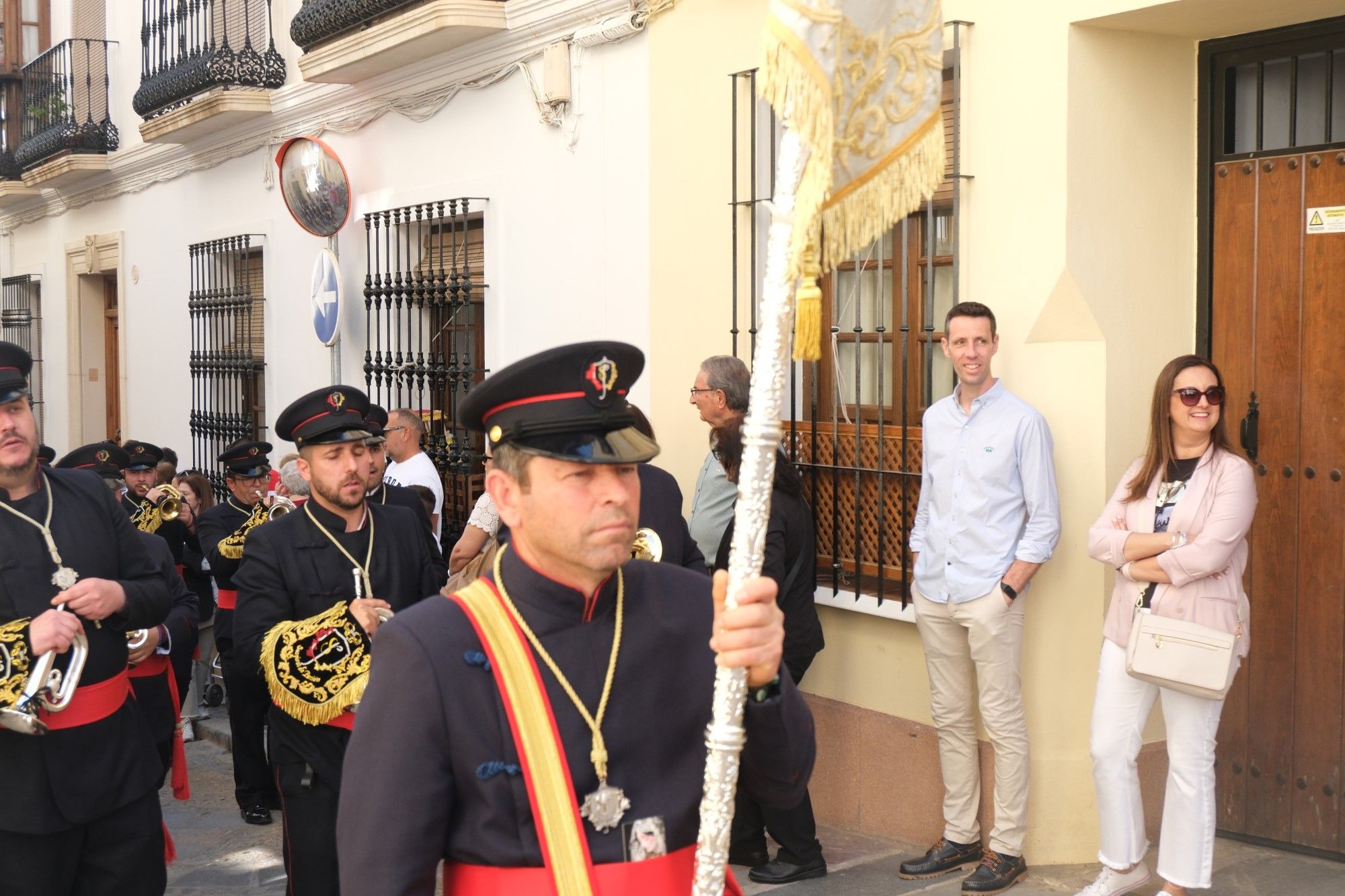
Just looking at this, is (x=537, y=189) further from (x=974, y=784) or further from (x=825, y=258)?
(x=825, y=258)

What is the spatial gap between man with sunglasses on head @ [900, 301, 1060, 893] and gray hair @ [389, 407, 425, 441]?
3508mm

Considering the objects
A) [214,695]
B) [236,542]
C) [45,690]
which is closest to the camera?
[45,690]

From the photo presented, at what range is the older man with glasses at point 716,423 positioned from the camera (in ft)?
19.0

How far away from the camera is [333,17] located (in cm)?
948

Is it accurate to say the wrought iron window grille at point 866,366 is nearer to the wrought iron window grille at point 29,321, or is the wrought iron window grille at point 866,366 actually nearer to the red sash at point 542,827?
the red sash at point 542,827

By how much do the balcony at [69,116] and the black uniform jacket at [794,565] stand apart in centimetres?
1067

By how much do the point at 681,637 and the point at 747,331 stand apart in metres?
4.33

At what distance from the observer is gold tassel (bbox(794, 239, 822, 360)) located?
2.15 metres

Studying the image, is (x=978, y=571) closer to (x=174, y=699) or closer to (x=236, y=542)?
(x=174, y=699)

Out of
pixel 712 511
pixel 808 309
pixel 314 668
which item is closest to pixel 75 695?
pixel 314 668

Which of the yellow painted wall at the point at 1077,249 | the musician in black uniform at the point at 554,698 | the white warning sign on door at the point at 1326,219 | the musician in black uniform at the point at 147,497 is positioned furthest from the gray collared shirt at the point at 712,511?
the musician in black uniform at the point at 554,698

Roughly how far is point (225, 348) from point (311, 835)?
322 inches

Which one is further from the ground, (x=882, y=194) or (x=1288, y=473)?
(x=882, y=194)

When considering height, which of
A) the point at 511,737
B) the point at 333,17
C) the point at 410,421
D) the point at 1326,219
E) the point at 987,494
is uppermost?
the point at 333,17
